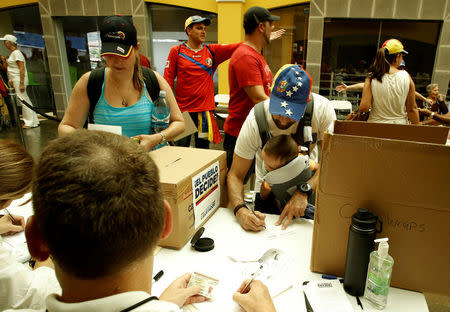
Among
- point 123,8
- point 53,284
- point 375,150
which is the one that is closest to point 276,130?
point 375,150

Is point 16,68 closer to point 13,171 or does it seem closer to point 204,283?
point 13,171

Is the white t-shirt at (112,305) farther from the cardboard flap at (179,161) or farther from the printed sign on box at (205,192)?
the printed sign on box at (205,192)

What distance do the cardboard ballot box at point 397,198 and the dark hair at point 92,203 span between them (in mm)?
636

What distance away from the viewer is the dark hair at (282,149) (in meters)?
1.51

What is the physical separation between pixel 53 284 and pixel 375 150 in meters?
1.09

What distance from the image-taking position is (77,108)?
1.69 m

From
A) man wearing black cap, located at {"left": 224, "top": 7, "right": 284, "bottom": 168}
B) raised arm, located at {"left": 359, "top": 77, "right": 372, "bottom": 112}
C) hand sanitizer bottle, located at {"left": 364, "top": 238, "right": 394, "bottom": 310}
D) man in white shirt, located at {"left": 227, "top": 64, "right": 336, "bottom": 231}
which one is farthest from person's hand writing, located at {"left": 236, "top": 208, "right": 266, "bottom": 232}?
raised arm, located at {"left": 359, "top": 77, "right": 372, "bottom": 112}

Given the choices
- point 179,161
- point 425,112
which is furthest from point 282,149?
point 425,112

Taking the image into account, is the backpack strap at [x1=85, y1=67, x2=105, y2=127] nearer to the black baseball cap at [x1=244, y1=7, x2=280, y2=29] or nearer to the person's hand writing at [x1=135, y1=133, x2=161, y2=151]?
the person's hand writing at [x1=135, y1=133, x2=161, y2=151]

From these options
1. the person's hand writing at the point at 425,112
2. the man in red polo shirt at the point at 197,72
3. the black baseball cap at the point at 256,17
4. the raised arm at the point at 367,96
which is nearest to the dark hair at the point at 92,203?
the black baseball cap at the point at 256,17

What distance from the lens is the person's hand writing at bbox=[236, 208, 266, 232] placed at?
134 centimetres

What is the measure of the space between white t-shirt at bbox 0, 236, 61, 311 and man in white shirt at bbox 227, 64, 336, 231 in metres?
0.80

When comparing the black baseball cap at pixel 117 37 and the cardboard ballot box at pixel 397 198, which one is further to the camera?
the black baseball cap at pixel 117 37

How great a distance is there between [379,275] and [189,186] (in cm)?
74
